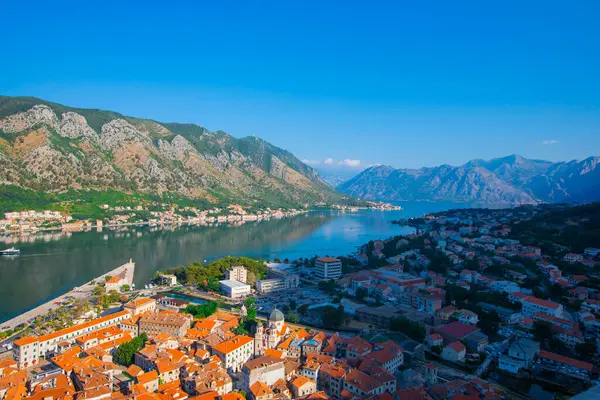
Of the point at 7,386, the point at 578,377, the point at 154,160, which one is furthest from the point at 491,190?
the point at 7,386

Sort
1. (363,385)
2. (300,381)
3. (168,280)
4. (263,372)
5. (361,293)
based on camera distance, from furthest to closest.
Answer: (168,280), (361,293), (300,381), (263,372), (363,385)

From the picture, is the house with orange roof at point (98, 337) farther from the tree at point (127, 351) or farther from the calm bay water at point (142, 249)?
the calm bay water at point (142, 249)

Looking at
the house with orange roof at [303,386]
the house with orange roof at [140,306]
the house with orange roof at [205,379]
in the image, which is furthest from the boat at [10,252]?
the house with orange roof at [303,386]

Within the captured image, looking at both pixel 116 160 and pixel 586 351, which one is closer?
pixel 586 351

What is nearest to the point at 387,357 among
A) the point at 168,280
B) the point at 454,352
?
the point at 454,352

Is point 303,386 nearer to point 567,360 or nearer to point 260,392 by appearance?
point 260,392

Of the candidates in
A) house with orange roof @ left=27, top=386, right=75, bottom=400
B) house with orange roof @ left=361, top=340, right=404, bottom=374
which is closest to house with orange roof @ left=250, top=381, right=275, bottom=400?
house with orange roof @ left=361, top=340, right=404, bottom=374

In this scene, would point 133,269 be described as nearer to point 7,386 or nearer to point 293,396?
point 7,386
